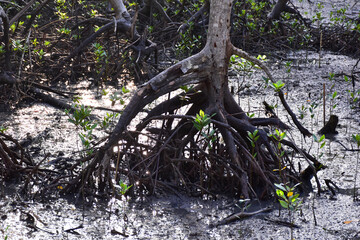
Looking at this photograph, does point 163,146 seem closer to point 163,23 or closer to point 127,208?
point 127,208

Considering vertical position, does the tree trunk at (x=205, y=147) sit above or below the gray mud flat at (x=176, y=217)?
above

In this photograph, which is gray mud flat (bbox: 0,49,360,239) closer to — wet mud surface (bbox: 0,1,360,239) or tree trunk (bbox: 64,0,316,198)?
wet mud surface (bbox: 0,1,360,239)

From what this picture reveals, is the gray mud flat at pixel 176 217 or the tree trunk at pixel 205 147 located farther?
the tree trunk at pixel 205 147

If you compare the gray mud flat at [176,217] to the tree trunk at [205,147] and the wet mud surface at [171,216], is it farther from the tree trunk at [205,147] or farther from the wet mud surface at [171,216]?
the tree trunk at [205,147]

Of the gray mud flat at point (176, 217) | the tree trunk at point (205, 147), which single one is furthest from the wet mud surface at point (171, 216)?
the tree trunk at point (205, 147)

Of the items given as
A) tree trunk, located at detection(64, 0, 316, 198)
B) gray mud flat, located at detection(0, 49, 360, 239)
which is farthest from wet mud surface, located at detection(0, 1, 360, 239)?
tree trunk, located at detection(64, 0, 316, 198)

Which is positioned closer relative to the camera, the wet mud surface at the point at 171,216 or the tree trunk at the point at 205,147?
the wet mud surface at the point at 171,216

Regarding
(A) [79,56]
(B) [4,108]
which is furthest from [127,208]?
(A) [79,56]

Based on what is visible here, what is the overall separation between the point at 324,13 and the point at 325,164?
23.4 feet

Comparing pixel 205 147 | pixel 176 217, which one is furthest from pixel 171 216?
pixel 205 147

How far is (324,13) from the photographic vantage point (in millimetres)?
10344

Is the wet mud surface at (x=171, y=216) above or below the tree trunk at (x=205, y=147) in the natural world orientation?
below

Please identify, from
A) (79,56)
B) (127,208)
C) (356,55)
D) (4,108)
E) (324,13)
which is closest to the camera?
(127,208)

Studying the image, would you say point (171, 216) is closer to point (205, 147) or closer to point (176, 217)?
point (176, 217)
